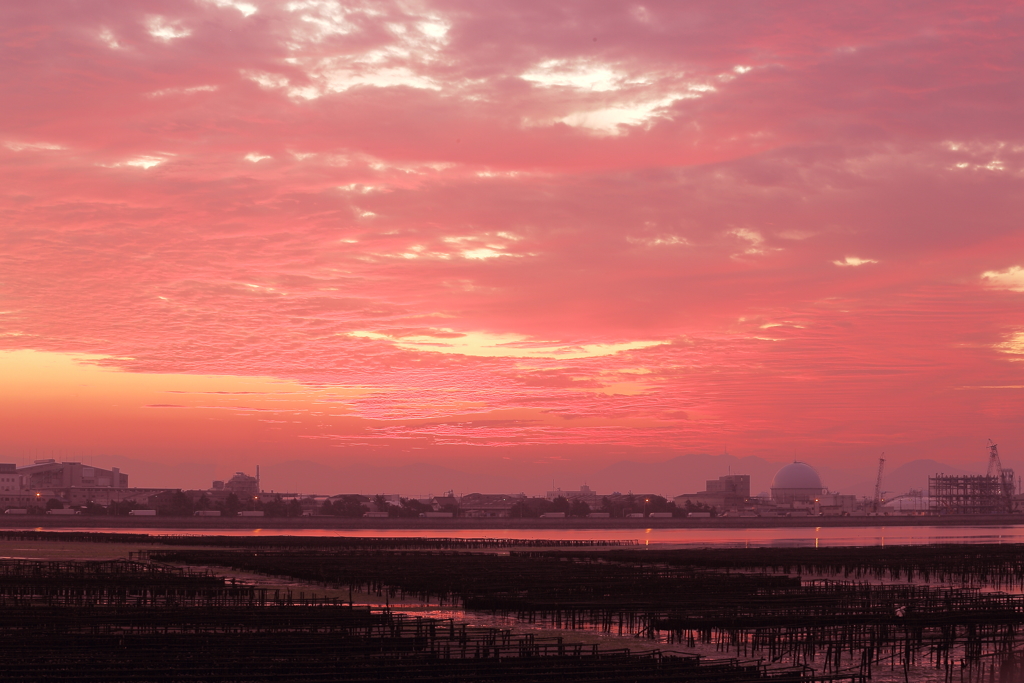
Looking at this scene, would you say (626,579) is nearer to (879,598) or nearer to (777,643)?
(879,598)

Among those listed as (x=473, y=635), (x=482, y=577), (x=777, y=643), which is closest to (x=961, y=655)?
(x=777, y=643)

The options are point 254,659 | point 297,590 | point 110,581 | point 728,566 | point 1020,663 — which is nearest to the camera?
point 254,659

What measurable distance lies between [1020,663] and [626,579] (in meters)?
31.7

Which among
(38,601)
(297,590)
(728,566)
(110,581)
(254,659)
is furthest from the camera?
(728,566)

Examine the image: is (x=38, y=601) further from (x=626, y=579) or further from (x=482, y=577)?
(x=626, y=579)

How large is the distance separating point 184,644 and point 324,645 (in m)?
5.03

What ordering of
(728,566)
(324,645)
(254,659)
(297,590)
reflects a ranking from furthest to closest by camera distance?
(728,566) < (297,590) < (324,645) < (254,659)

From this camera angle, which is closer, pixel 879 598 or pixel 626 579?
pixel 879 598

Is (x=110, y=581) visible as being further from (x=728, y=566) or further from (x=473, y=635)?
(x=728, y=566)

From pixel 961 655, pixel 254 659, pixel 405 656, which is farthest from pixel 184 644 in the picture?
pixel 961 655

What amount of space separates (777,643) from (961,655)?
304 inches

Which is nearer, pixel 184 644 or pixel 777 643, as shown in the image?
pixel 184 644

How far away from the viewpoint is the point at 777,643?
133ft

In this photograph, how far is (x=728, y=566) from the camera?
86562 mm
